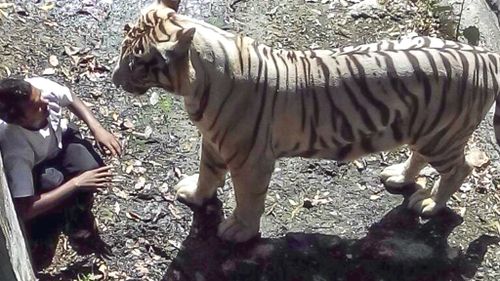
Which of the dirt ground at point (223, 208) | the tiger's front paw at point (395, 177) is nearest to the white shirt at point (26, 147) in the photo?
the dirt ground at point (223, 208)

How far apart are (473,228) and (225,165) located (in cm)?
125

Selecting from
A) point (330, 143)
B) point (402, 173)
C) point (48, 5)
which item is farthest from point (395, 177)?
point (48, 5)

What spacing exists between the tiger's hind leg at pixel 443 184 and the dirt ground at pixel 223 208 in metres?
0.07

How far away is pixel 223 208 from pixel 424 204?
942mm

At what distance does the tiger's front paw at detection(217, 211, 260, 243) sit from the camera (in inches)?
174

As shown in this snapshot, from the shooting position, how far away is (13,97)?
4.05 m

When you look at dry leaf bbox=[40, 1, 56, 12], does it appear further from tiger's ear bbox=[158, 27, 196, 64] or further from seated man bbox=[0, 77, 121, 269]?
tiger's ear bbox=[158, 27, 196, 64]

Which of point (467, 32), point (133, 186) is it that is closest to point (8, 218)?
point (133, 186)

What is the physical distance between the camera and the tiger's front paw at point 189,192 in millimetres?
4609

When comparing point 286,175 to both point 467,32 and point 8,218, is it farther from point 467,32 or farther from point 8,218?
point 8,218

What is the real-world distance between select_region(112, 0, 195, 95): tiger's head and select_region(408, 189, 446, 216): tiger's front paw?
1452mm

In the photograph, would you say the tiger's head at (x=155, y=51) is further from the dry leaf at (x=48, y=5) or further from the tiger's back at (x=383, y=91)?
the dry leaf at (x=48, y=5)

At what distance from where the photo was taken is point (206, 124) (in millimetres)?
3959

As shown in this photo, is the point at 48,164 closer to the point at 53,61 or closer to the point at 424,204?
the point at 53,61
